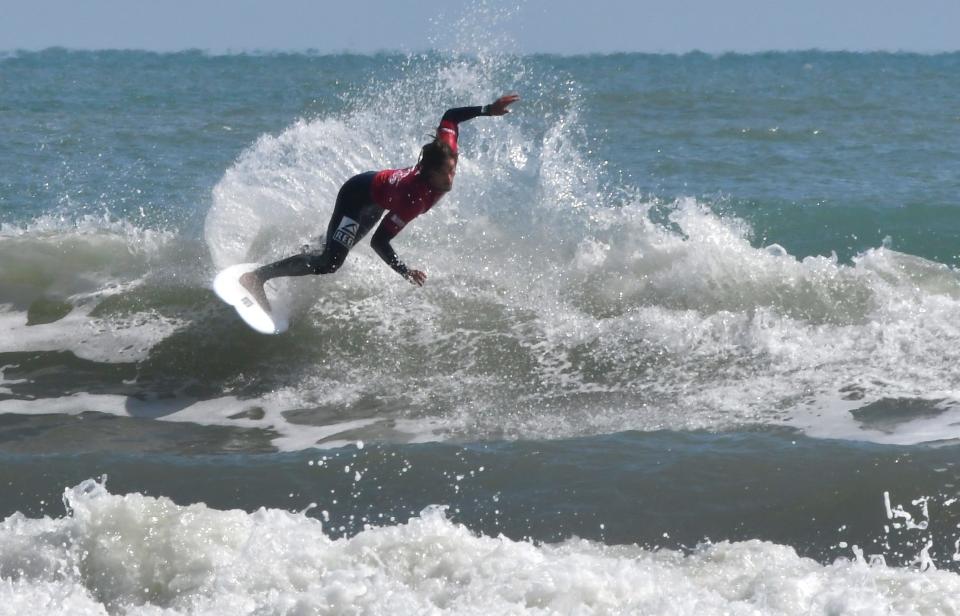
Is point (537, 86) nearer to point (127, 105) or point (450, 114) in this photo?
point (127, 105)

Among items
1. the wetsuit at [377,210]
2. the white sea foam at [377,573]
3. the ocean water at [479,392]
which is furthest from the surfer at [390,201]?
the white sea foam at [377,573]

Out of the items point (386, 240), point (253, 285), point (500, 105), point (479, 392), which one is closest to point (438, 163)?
point (500, 105)

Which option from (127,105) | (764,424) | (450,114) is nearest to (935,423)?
(764,424)

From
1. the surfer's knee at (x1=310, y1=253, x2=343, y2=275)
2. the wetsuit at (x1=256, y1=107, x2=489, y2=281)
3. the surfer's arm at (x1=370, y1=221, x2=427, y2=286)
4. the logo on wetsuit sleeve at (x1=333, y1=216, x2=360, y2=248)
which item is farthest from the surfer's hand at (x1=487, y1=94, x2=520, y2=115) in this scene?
the surfer's knee at (x1=310, y1=253, x2=343, y2=275)

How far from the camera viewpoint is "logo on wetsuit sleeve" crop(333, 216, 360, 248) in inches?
313

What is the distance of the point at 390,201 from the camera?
25.3 ft

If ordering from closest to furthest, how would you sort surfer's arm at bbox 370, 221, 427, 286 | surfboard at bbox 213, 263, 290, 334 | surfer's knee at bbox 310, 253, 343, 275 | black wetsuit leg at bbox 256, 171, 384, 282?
surfer's arm at bbox 370, 221, 427, 286, black wetsuit leg at bbox 256, 171, 384, 282, surfer's knee at bbox 310, 253, 343, 275, surfboard at bbox 213, 263, 290, 334

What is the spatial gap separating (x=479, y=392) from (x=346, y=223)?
138 centimetres

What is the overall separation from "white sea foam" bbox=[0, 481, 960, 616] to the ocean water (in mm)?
15

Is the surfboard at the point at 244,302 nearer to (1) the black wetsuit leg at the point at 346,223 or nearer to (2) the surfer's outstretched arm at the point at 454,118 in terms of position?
(1) the black wetsuit leg at the point at 346,223

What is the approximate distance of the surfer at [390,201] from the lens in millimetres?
7328

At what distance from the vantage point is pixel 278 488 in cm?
620

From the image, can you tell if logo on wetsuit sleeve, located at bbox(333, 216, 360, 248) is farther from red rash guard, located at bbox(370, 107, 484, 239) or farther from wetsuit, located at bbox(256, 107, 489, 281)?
red rash guard, located at bbox(370, 107, 484, 239)

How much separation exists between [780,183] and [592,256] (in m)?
6.21
